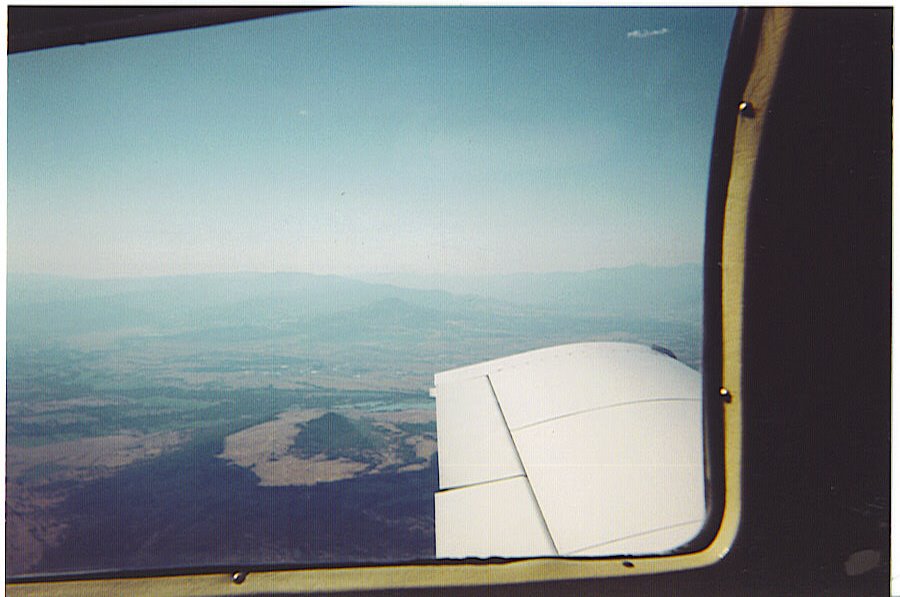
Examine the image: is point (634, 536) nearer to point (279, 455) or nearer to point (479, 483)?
point (479, 483)

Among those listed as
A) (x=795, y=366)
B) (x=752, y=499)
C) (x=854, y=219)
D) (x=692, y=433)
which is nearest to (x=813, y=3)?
(x=854, y=219)

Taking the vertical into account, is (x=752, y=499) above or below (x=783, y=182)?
below

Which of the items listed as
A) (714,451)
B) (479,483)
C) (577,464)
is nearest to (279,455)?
(479,483)

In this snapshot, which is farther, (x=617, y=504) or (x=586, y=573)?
(x=617, y=504)

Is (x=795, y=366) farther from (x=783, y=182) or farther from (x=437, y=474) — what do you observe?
(x=437, y=474)

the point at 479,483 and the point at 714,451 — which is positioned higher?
the point at 714,451

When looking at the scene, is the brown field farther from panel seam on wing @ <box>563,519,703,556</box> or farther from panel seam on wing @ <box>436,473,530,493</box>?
panel seam on wing @ <box>563,519,703,556</box>

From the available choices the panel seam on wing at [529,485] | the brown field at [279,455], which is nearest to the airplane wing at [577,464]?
the panel seam on wing at [529,485]

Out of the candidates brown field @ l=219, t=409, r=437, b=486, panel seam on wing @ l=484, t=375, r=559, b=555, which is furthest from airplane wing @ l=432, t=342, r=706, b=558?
brown field @ l=219, t=409, r=437, b=486
